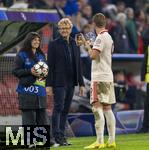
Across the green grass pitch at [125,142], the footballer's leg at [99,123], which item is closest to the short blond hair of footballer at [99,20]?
the footballer's leg at [99,123]

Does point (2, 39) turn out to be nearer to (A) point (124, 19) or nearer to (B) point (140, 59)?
(B) point (140, 59)

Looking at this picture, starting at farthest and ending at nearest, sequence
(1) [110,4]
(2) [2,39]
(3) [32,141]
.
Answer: (1) [110,4] < (2) [2,39] < (3) [32,141]

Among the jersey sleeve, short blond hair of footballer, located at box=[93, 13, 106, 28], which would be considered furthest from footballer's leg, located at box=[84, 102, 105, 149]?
short blond hair of footballer, located at box=[93, 13, 106, 28]

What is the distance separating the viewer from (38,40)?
15430 millimetres

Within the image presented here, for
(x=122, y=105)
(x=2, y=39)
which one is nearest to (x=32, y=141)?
(x=2, y=39)

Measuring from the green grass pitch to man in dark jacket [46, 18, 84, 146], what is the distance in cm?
52

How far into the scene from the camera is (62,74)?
642 inches

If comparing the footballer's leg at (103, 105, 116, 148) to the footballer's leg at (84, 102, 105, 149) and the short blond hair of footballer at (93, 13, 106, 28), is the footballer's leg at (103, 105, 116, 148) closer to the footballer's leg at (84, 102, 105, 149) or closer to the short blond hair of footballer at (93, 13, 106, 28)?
the footballer's leg at (84, 102, 105, 149)

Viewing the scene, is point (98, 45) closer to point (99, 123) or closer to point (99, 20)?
point (99, 20)

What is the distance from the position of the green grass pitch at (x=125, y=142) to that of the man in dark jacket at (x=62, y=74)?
0.52 m

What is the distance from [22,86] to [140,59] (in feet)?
27.2

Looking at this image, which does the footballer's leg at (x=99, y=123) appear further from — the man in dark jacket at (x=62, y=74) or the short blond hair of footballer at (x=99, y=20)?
the short blond hair of footballer at (x=99, y=20)

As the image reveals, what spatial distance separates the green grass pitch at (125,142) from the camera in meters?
15.4

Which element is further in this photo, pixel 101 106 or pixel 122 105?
pixel 122 105
